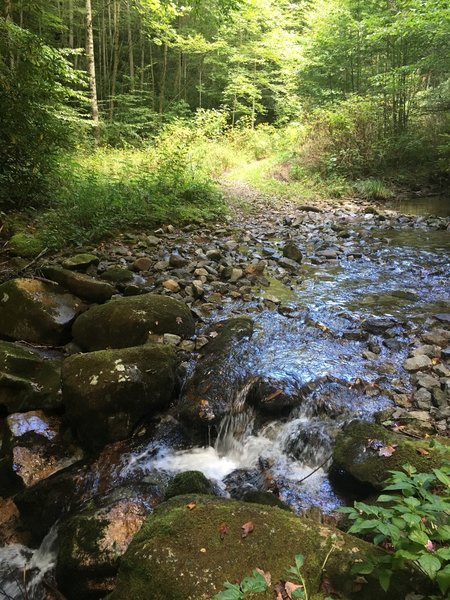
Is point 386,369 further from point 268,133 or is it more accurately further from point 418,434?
point 268,133

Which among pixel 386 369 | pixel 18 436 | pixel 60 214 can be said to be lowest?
pixel 18 436

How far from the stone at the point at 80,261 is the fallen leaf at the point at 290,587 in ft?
17.2

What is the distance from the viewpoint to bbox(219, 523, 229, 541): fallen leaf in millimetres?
1819

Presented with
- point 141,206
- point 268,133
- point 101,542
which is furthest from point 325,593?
point 268,133

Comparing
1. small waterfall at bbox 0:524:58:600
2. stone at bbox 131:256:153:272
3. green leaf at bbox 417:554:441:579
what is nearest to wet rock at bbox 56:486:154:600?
small waterfall at bbox 0:524:58:600

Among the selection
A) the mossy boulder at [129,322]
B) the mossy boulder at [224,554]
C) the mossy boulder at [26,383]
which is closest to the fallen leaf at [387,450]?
the mossy boulder at [224,554]

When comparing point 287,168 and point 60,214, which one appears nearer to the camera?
point 60,214

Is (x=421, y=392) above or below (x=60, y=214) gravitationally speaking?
below

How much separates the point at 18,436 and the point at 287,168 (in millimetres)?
14867

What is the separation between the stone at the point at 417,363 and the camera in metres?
4.16

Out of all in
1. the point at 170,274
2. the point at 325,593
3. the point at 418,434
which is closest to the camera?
the point at 325,593

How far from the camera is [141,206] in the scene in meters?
8.74

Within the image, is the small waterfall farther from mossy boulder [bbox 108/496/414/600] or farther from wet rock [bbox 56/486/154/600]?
mossy boulder [bbox 108/496/414/600]

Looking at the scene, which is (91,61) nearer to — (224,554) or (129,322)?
(129,322)
